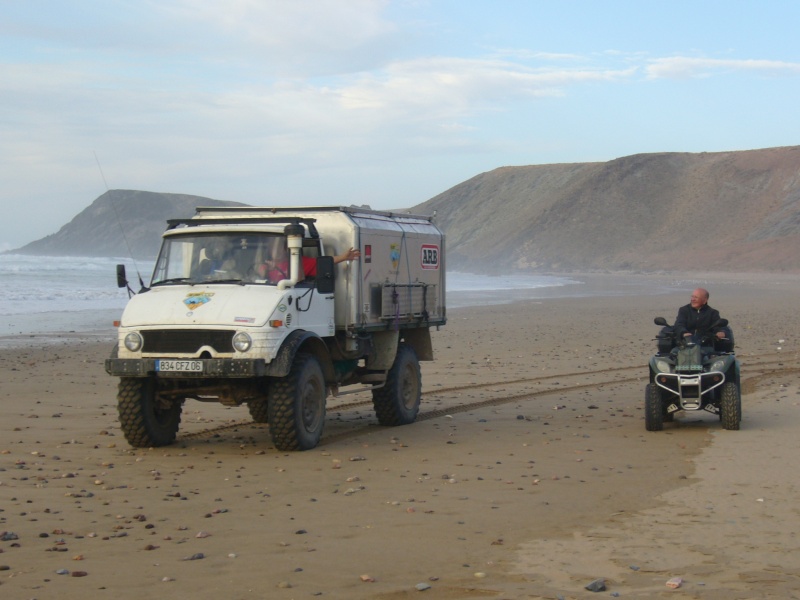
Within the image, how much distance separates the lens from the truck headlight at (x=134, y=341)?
10.7m

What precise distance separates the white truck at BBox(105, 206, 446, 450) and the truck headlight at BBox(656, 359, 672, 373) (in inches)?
126

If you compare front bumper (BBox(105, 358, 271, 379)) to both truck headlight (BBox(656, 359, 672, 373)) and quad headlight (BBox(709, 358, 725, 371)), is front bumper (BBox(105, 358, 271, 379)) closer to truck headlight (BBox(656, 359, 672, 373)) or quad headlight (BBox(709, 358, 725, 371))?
truck headlight (BBox(656, 359, 672, 373))

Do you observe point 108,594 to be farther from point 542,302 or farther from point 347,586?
point 542,302

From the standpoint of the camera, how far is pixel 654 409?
12039 mm

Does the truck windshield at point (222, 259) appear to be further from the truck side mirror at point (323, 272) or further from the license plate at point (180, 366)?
the license plate at point (180, 366)

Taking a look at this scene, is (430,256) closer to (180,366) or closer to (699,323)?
(699,323)

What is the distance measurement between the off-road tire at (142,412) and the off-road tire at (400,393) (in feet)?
9.40

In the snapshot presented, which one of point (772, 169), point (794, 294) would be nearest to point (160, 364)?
point (794, 294)

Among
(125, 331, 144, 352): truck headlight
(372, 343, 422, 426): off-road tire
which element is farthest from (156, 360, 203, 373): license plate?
(372, 343, 422, 426): off-road tire

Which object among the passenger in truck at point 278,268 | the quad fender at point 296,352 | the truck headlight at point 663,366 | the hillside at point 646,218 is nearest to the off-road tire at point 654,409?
the truck headlight at point 663,366

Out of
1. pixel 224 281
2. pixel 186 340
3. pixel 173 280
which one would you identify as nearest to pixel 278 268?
pixel 224 281

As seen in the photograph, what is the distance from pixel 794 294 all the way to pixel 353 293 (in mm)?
41269

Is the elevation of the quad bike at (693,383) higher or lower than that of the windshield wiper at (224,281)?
lower

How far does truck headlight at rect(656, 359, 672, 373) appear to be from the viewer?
12320 mm
